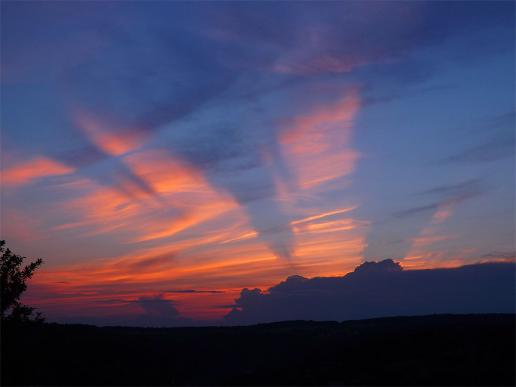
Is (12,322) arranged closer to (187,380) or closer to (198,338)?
(187,380)

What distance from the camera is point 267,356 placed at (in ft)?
172

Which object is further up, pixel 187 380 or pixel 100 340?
pixel 100 340

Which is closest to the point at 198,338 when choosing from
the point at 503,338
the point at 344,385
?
the point at 344,385

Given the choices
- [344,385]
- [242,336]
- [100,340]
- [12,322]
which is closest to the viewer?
[344,385]

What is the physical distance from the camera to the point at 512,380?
29.4 meters

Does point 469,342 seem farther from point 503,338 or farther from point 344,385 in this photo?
point 344,385

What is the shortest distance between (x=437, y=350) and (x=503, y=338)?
4.31 metres

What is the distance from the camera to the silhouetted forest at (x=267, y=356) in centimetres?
3381

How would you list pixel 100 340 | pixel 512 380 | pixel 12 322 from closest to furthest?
1. pixel 512 380
2. pixel 12 322
3. pixel 100 340

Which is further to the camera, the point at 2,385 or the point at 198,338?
the point at 198,338

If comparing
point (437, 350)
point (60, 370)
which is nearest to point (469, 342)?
point (437, 350)

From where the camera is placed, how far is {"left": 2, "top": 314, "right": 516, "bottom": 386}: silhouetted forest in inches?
1331

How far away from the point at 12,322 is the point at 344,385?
27849mm

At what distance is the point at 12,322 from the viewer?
145 ft
